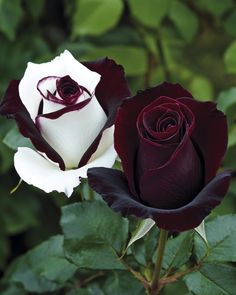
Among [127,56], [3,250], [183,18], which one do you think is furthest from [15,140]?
[3,250]

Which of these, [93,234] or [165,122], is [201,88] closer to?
[93,234]

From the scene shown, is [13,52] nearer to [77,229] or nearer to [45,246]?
[45,246]

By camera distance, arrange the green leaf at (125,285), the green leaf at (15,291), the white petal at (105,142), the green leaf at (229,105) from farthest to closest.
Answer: the green leaf at (15,291), the green leaf at (229,105), the green leaf at (125,285), the white petal at (105,142)

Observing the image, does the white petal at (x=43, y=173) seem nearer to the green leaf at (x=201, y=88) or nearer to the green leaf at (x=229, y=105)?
the green leaf at (x=229, y=105)

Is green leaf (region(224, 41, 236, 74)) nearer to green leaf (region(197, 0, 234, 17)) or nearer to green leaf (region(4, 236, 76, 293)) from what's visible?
green leaf (region(197, 0, 234, 17))

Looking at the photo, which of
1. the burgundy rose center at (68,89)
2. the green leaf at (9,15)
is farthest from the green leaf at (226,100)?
the green leaf at (9,15)

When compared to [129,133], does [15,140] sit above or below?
below
